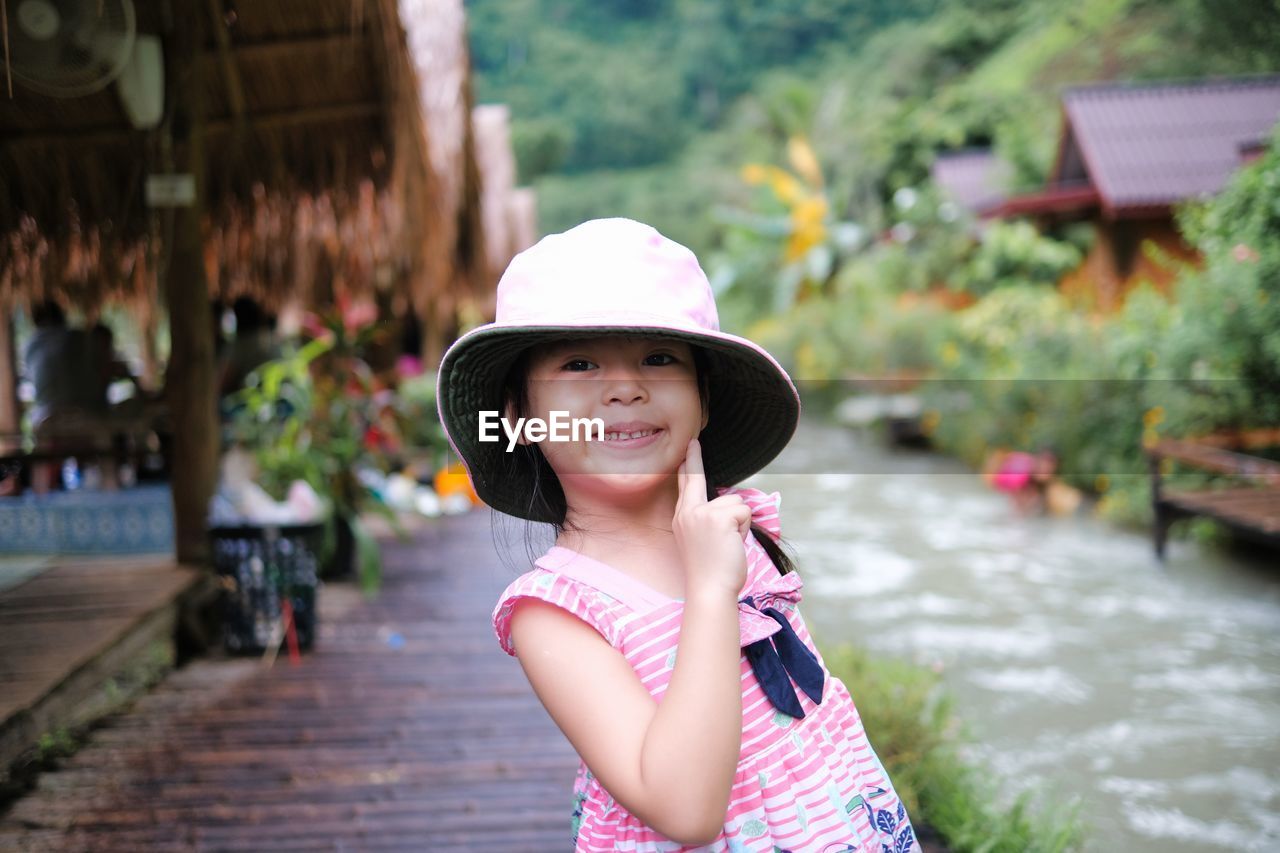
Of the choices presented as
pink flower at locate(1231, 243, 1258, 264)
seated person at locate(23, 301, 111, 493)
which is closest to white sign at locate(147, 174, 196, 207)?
seated person at locate(23, 301, 111, 493)

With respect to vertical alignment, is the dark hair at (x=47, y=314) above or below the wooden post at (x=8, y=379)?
above

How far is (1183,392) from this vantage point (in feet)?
21.1

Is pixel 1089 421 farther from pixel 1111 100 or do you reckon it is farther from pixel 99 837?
pixel 99 837

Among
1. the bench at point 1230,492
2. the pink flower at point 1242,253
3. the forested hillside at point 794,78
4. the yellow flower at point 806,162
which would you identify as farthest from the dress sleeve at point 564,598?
the yellow flower at point 806,162

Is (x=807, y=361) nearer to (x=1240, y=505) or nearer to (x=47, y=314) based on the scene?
(x=1240, y=505)

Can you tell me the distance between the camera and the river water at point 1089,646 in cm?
316

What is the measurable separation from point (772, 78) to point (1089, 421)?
28.7 m

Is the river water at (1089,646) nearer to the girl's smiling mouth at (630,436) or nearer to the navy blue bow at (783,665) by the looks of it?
the navy blue bow at (783,665)

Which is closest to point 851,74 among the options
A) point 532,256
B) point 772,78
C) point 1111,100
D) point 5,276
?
point 772,78

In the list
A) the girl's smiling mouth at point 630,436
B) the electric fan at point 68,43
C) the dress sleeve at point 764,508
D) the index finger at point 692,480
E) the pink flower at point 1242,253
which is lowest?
the pink flower at point 1242,253

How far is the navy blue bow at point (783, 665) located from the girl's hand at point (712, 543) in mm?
146

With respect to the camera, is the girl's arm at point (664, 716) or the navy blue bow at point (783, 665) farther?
the navy blue bow at point (783, 665)

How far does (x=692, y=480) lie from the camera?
1.11m

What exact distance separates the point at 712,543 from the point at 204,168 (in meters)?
4.16
